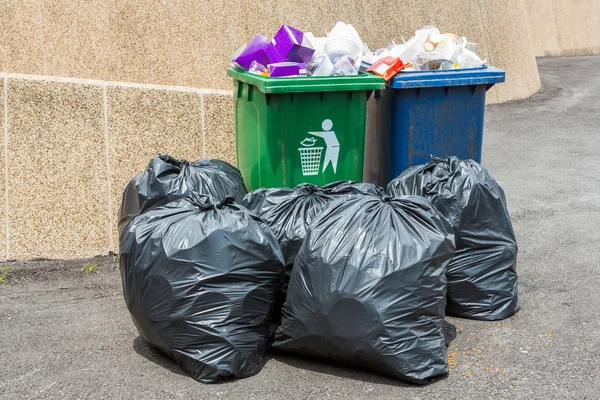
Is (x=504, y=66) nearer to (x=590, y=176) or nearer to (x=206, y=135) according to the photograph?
(x=590, y=176)

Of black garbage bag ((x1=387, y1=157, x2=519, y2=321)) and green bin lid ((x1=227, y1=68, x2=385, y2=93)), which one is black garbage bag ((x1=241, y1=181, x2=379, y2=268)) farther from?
green bin lid ((x1=227, y1=68, x2=385, y2=93))

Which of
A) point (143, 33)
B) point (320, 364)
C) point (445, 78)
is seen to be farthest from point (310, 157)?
point (143, 33)

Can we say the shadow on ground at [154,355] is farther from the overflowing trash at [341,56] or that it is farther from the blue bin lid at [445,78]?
the blue bin lid at [445,78]

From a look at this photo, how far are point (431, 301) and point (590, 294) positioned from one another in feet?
4.65

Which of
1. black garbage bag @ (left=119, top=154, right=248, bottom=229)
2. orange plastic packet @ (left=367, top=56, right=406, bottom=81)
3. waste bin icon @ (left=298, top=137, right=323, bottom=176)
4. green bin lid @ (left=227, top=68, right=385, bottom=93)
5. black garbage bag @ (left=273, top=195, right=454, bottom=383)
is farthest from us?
orange plastic packet @ (left=367, top=56, right=406, bottom=81)

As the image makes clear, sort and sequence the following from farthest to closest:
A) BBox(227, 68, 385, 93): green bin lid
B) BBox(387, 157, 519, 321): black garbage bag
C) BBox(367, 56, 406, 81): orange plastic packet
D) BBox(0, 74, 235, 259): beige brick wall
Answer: BBox(0, 74, 235, 259): beige brick wall → BBox(367, 56, 406, 81): orange plastic packet → BBox(227, 68, 385, 93): green bin lid → BBox(387, 157, 519, 321): black garbage bag

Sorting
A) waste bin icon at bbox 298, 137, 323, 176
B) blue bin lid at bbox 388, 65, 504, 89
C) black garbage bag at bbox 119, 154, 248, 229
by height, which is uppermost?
blue bin lid at bbox 388, 65, 504, 89

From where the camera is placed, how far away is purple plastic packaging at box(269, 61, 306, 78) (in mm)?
4379

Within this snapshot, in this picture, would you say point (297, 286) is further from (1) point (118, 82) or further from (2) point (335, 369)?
(1) point (118, 82)

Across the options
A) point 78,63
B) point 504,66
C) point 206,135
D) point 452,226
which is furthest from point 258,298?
point 504,66

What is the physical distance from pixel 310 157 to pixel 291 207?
0.66m

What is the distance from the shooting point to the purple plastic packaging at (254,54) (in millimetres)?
4711

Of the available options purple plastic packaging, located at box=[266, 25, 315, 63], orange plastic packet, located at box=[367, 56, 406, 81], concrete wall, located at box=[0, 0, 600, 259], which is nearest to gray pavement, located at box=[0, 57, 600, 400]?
concrete wall, located at box=[0, 0, 600, 259]

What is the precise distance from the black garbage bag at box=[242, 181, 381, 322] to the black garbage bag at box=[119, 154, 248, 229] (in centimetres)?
27
